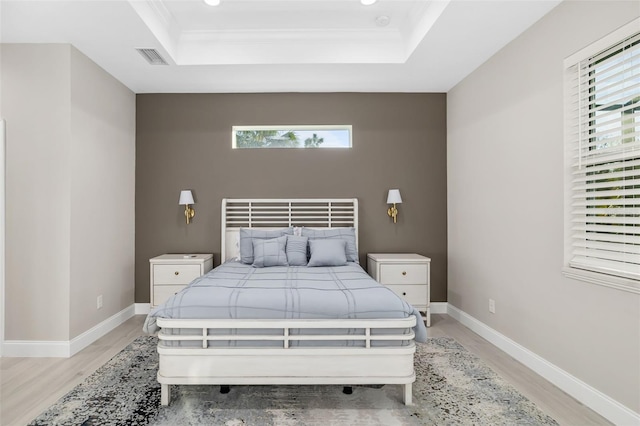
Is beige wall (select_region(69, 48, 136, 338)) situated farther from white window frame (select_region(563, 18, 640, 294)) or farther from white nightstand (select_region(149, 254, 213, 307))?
white window frame (select_region(563, 18, 640, 294))

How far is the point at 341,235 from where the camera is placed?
4148 millimetres

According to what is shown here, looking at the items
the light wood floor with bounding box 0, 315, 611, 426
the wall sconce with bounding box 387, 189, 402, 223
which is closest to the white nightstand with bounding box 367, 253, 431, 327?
the light wood floor with bounding box 0, 315, 611, 426

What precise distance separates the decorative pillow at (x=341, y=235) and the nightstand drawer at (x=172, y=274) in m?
1.37

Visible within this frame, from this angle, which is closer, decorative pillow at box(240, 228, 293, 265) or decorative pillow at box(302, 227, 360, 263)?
decorative pillow at box(240, 228, 293, 265)

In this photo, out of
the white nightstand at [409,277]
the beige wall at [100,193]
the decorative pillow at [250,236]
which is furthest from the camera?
the white nightstand at [409,277]

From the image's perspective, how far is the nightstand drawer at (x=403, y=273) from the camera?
404 centimetres

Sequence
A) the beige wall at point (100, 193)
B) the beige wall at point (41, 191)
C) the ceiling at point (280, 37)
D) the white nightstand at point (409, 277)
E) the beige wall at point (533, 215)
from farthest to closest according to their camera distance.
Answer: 1. the white nightstand at point (409, 277)
2. the beige wall at point (100, 193)
3. the beige wall at point (41, 191)
4. the ceiling at point (280, 37)
5. the beige wall at point (533, 215)

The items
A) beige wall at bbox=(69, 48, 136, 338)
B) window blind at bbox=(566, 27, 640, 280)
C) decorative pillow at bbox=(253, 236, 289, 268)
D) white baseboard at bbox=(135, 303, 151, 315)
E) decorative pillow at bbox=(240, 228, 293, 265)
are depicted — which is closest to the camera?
window blind at bbox=(566, 27, 640, 280)

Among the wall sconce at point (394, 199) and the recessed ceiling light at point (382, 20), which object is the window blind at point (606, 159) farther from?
the wall sconce at point (394, 199)

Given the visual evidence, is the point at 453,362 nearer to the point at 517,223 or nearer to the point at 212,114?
the point at 517,223

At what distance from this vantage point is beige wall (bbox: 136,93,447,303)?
4.53 meters

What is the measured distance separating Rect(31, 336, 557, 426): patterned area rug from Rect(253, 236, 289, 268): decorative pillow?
4.53 feet

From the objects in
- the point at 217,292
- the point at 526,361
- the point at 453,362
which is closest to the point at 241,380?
the point at 217,292

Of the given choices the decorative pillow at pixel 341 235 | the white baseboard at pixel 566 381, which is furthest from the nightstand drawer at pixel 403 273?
the white baseboard at pixel 566 381
